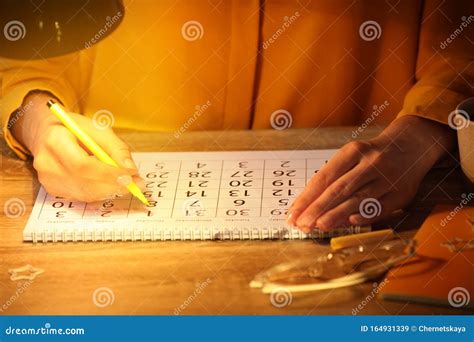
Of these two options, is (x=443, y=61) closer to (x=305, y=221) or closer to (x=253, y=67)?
(x=253, y=67)

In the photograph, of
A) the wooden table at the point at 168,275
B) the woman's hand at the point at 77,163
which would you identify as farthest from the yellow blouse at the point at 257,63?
the wooden table at the point at 168,275

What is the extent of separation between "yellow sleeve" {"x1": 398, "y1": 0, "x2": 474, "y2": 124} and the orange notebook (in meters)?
0.27

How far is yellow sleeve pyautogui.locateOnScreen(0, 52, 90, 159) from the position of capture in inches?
70.9

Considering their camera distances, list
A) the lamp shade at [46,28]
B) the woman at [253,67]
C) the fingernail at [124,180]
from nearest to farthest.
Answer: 1. the lamp shade at [46,28]
2. the fingernail at [124,180]
3. the woman at [253,67]

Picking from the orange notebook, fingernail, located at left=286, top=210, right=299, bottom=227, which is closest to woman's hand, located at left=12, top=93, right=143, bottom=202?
fingernail, located at left=286, top=210, right=299, bottom=227

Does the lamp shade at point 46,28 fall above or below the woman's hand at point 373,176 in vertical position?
above

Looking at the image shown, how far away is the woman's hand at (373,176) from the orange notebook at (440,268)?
9 cm

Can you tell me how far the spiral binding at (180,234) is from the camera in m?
1.48

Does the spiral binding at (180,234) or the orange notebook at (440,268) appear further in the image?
the spiral binding at (180,234)

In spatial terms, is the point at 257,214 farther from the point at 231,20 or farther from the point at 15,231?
the point at 231,20

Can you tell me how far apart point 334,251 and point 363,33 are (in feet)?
2.12

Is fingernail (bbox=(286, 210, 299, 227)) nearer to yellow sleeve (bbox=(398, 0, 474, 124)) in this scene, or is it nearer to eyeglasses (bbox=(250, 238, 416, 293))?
eyeglasses (bbox=(250, 238, 416, 293))

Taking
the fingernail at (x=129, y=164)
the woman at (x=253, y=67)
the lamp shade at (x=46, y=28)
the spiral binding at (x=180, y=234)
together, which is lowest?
the spiral binding at (x=180, y=234)

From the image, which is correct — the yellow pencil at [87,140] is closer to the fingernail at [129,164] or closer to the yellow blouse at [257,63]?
the fingernail at [129,164]
